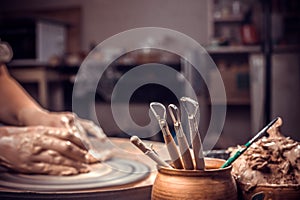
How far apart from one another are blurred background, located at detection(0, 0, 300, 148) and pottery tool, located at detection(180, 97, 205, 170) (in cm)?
324

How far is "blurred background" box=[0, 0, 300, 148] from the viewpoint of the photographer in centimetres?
447

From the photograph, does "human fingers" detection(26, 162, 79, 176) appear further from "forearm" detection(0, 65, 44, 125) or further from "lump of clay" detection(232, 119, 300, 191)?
"lump of clay" detection(232, 119, 300, 191)

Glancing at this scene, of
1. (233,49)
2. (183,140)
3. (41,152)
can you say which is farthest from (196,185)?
(233,49)

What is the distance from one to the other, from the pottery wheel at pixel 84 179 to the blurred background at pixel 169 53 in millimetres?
2875

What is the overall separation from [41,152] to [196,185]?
1.99ft

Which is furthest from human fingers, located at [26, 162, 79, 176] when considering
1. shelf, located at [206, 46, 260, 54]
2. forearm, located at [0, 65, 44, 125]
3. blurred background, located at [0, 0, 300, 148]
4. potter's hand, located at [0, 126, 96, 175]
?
shelf, located at [206, 46, 260, 54]

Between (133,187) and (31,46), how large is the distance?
4.48m

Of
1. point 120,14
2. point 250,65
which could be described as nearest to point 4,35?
point 120,14

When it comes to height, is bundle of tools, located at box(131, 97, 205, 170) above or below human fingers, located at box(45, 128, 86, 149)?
above

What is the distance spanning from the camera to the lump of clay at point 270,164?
0.81 metres

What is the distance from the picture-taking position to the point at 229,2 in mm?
5000

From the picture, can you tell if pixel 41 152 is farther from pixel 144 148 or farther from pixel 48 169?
pixel 144 148

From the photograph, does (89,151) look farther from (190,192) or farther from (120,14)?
(120,14)

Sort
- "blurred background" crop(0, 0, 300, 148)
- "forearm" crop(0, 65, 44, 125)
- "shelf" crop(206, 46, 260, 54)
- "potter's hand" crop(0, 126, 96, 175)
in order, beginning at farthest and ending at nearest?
"shelf" crop(206, 46, 260, 54) → "blurred background" crop(0, 0, 300, 148) → "forearm" crop(0, 65, 44, 125) → "potter's hand" crop(0, 126, 96, 175)
